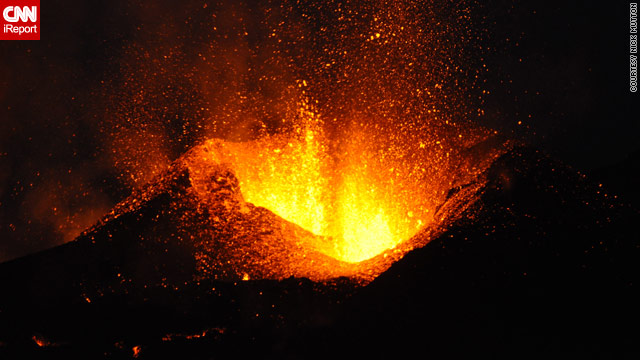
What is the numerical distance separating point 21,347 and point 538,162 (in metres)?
3.56

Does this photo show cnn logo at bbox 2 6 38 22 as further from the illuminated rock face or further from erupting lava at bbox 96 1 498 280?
the illuminated rock face

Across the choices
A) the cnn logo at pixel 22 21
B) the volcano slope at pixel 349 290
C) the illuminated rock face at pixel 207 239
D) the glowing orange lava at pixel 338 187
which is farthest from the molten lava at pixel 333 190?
the cnn logo at pixel 22 21

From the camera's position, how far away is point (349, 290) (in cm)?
318

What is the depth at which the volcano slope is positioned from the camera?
10.1ft

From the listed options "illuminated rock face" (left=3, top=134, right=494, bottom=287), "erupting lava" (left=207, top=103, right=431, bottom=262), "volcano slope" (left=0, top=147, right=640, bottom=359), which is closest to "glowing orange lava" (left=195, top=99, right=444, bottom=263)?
"erupting lava" (left=207, top=103, right=431, bottom=262)

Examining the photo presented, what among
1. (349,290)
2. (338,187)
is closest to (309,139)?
(338,187)

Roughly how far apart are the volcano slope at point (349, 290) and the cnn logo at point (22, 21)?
13.9 ft

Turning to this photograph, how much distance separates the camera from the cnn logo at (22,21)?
6.82 meters

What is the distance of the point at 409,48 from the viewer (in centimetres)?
662

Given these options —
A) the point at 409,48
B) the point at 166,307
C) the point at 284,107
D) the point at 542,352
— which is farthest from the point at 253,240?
the point at 409,48

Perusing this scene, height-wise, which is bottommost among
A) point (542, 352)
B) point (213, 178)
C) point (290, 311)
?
point (542, 352)

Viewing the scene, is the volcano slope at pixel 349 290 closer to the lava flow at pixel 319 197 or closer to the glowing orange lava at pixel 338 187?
the lava flow at pixel 319 197

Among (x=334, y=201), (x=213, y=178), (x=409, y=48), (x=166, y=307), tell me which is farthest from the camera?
(x=409, y=48)

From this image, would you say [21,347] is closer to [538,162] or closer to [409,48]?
[538,162]
